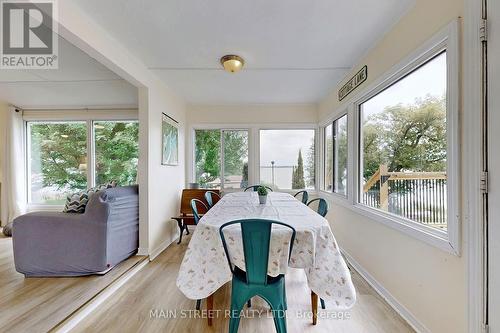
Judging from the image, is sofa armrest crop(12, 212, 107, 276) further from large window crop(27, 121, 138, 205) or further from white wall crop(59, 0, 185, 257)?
large window crop(27, 121, 138, 205)

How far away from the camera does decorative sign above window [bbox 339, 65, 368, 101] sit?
8.85 ft

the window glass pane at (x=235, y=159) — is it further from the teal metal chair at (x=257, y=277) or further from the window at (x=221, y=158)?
the teal metal chair at (x=257, y=277)

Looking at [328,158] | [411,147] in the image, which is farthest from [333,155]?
[411,147]

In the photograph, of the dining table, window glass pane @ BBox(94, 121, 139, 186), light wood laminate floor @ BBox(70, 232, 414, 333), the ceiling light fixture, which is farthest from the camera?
window glass pane @ BBox(94, 121, 139, 186)

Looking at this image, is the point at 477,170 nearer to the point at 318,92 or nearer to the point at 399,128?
the point at 399,128

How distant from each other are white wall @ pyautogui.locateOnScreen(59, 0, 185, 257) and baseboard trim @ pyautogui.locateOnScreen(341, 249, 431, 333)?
2.61 meters

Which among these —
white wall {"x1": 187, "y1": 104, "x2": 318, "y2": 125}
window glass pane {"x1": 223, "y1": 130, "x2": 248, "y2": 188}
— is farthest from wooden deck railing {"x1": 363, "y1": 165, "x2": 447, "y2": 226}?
window glass pane {"x1": 223, "y1": 130, "x2": 248, "y2": 188}

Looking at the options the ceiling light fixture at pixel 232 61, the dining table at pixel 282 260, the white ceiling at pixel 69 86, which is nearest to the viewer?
the dining table at pixel 282 260

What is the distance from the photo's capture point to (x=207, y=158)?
489 cm

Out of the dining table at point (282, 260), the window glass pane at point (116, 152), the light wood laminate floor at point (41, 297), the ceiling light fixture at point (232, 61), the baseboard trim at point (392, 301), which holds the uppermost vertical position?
the ceiling light fixture at point (232, 61)

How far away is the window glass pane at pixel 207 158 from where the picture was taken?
4859 millimetres

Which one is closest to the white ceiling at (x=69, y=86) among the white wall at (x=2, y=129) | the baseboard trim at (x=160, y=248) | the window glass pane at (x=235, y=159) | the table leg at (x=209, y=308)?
the white wall at (x=2, y=129)

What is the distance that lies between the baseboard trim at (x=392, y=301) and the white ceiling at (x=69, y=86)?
391 cm

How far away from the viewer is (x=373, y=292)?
2293 millimetres
